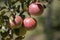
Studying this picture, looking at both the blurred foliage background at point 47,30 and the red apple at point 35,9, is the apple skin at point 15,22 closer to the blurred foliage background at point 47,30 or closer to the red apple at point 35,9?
the red apple at point 35,9

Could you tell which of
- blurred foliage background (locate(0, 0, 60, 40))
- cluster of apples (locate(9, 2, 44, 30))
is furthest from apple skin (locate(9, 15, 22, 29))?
blurred foliage background (locate(0, 0, 60, 40))

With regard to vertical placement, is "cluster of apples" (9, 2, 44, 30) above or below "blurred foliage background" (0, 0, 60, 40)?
below

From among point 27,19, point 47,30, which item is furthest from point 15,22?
point 47,30

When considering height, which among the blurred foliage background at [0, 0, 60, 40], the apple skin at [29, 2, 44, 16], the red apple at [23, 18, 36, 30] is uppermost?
the blurred foliage background at [0, 0, 60, 40]

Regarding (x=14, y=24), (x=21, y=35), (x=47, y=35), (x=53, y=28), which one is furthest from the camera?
(x=53, y=28)

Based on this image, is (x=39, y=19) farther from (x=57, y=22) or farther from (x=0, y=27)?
(x=0, y=27)

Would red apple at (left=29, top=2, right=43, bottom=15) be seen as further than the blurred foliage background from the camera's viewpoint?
No

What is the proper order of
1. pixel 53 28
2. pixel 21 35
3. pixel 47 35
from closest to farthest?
pixel 21 35 → pixel 47 35 → pixel 53 28

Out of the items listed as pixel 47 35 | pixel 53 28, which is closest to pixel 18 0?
pixel 47 35

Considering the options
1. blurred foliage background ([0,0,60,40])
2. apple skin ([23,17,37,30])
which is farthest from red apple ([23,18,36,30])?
blurred foliage background ([0,0,60,40])

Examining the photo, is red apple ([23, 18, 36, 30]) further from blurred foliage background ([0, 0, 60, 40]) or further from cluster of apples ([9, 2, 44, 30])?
blurred foliage background ([0, 0, 60, 40])

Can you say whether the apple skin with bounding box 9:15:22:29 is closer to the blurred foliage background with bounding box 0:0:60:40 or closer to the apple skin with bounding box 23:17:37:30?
the apple skin with bounding box 23:17:37:30
